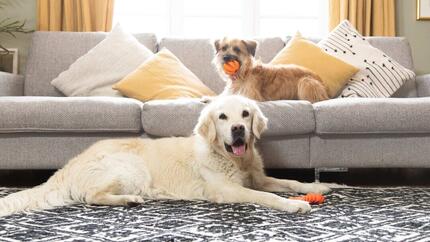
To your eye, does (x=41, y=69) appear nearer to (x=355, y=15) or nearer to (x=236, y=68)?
(x=236, y=68)

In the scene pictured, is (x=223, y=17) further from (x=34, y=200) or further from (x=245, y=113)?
(x=34, y=200)

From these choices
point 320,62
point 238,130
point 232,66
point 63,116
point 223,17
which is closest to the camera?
point 238,130

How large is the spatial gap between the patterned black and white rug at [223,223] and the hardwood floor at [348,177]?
0.96 metres

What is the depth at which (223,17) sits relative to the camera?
5.19 m

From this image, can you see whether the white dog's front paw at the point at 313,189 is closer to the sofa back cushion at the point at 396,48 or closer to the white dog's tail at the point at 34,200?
the white dog's tail at the point at 34,200

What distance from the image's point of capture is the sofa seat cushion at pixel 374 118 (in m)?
3.10

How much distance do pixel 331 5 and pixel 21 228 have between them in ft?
12.1

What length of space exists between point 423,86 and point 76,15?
294cm

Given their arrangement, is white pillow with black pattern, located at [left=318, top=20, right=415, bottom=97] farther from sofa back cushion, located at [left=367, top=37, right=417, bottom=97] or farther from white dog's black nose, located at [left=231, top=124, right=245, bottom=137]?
white dog's black nose, located at [left=231, top=124, right=245, bottom=137]

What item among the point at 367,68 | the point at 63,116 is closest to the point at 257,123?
the point at 63,116

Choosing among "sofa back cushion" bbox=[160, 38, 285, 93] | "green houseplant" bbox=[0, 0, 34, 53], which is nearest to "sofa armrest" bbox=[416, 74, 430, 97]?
"sofa back cushion" bbox=[160, 38, 285, 93]

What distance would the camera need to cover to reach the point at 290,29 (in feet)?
17.2

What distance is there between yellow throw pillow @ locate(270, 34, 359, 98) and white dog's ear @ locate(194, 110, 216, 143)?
4.94 ft

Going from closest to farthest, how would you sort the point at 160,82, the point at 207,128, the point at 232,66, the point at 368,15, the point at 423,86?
the point at 207,128 < the point at 232,66 < the point at 160,82 < the point at 423,86 < the point at 368,15
